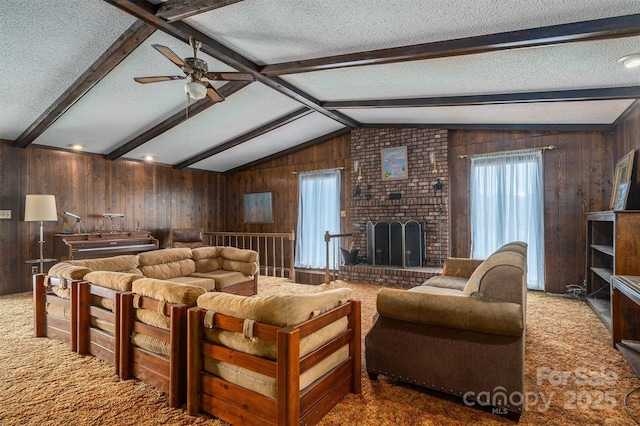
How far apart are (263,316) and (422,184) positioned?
4.56m

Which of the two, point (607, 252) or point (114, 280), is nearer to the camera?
point (114, 280)

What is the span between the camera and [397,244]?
558 centimetres

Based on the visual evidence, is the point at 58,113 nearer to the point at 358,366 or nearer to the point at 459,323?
the point at 358,366

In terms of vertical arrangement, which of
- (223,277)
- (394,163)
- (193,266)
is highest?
(394,163)

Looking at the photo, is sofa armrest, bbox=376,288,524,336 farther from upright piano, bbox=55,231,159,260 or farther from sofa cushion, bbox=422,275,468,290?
upright piano, bbox=55,231,159,260

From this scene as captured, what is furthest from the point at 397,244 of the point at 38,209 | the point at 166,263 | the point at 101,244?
the point at 38,209

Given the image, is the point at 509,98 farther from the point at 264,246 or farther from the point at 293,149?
the point at 264,246

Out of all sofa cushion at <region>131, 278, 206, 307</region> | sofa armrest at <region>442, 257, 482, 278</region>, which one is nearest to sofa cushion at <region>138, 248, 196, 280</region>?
sofa cushion at <region>131, 278, 206, 307</region>

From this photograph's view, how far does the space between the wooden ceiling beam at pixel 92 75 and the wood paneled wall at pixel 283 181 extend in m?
4.10

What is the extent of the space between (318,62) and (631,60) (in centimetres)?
267

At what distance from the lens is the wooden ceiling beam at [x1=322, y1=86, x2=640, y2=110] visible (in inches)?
129

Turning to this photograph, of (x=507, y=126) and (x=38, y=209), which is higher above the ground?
(x=507, y=126)

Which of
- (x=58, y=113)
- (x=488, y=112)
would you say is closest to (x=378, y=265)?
(x=488, y=112)

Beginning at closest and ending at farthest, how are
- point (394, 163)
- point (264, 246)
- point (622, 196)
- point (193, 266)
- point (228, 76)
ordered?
point (228, 76)
point (622, 196)
point (193, 266)
point (394, 163)
point (264, 246)
